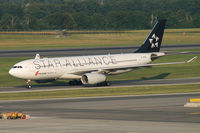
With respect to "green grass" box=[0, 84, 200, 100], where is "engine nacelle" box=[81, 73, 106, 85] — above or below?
above

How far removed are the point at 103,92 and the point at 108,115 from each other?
Result: 1805 cm

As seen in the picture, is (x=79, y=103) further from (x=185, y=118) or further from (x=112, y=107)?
(x=185, y=118)

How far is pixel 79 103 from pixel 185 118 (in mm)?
14086

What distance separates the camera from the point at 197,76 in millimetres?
73875

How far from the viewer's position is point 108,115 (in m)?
39.6

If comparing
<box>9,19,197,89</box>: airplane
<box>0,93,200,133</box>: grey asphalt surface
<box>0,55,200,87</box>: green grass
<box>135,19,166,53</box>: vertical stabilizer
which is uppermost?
<box>135,19,166,53</box>: vertical stabilizer

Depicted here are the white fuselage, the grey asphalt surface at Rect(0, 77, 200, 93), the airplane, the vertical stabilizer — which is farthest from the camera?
the vertical stabilizer

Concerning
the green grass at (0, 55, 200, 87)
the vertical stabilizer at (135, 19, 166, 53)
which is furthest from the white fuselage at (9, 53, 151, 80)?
the green grass at (0, 55, 200, 87)

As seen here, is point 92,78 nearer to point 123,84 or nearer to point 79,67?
point 79,67

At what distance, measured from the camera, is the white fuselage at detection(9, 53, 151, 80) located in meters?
61.3

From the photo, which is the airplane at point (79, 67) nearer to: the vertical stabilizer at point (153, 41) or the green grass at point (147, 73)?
the vertical stabilizer at point (153, 41)

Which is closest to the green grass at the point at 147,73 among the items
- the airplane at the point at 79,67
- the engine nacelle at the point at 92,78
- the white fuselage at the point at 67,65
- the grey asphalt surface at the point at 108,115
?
the airplane at the point at 79,67

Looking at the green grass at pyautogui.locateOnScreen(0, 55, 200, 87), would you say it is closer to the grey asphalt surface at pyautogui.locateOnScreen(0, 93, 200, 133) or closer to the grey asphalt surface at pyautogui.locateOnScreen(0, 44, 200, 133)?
the grey asphalt surface at pyautogui.locateOnScreen(0, 44, 200, 133)

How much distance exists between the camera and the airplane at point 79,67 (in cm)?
6141
